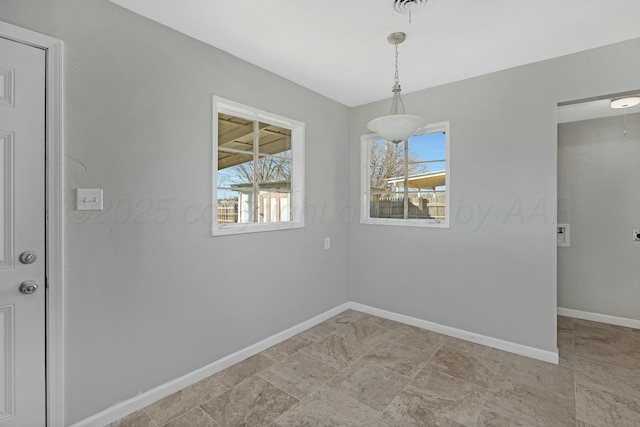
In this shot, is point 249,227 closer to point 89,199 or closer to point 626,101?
point 89,199

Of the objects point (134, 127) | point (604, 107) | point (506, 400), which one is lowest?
point (506, 400)

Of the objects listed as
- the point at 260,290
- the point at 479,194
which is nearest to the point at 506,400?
the point at 479,194

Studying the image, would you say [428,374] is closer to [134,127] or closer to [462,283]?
[462,283]

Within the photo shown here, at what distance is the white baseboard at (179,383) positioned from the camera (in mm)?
1833

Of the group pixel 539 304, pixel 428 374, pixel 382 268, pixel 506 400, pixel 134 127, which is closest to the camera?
pixel 134 127

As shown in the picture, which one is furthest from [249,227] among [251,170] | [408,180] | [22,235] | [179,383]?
[408,180]

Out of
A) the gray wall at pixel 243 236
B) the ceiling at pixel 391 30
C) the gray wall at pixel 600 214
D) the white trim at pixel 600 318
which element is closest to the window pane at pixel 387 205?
the gray wall at pixel 243 236

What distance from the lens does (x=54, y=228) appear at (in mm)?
1655

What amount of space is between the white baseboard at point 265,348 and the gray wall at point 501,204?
66 millimetres

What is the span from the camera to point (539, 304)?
8.61ft

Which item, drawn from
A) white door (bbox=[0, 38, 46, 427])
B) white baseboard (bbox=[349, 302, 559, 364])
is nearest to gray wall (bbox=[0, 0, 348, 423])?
white door (bbox=[0, 38, 46, 427])

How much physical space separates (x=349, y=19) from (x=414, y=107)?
4.84ft

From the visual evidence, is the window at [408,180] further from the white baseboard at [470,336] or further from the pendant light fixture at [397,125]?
the pendant light fixture at [397,125]

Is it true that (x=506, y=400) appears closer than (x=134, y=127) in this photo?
No
